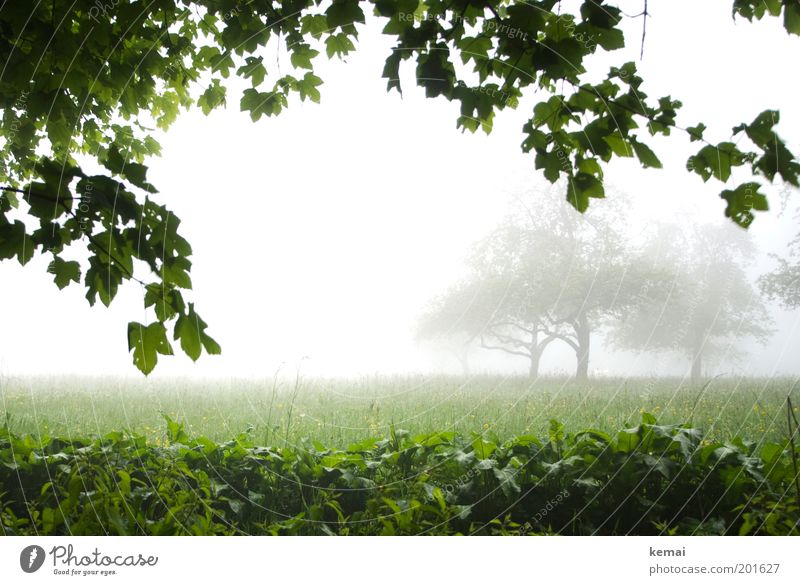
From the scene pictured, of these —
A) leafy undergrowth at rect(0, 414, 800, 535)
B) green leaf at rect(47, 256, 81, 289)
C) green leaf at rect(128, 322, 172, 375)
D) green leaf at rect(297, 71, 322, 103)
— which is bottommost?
leafy undergrowth at rect(0, 414, 800, 535)

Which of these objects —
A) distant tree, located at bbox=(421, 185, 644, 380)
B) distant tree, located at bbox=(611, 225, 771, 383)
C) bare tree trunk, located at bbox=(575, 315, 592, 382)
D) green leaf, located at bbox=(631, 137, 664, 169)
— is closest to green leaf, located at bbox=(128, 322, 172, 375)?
green leaf, located at bbox=(631, 137, 664, 169)

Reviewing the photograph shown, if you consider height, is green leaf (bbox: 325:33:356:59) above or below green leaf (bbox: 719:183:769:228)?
above

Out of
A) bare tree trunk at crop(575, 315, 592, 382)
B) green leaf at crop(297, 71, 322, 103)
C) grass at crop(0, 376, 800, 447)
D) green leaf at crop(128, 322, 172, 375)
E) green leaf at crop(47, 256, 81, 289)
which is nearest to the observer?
green leaf at crop(128, 322, 172, 375)

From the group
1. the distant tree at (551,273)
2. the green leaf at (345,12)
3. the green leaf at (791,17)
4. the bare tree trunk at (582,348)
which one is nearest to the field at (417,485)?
the green leaf at (791,17)

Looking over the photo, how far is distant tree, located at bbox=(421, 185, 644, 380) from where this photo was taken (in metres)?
7.62

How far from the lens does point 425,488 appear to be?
3072 millimetres

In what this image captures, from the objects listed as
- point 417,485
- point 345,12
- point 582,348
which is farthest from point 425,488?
point 582,348

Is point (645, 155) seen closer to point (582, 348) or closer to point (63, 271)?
point (63, 271)

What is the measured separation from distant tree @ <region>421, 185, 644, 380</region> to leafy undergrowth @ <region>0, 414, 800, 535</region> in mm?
4249

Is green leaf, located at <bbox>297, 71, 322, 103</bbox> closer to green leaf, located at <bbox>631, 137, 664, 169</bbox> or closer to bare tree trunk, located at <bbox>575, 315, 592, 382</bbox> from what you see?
green leaf, located at <bbox>631, 137, 664, 169</bbox>

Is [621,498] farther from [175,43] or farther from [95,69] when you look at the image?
[175,43]

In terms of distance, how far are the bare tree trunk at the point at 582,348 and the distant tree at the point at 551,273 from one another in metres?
0.02

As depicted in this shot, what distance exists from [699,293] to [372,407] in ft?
14.0

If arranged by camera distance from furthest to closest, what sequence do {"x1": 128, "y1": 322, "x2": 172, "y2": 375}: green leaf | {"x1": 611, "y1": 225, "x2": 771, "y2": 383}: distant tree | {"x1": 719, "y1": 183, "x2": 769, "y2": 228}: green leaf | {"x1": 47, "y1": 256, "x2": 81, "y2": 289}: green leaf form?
{"x1": 611, "y1": 225, "x2": 771, "y2": 383}: distant tree, {"x1": 719, "y1": 183, "x2": 769, "y2": 228}: green leaf, {"x1": 47, "y1": 256, "x2": 81, "y2": 289}: green leaf, {"x1": 128, "y1": 322, "x2": 172, "y2": 375}: green leaf
